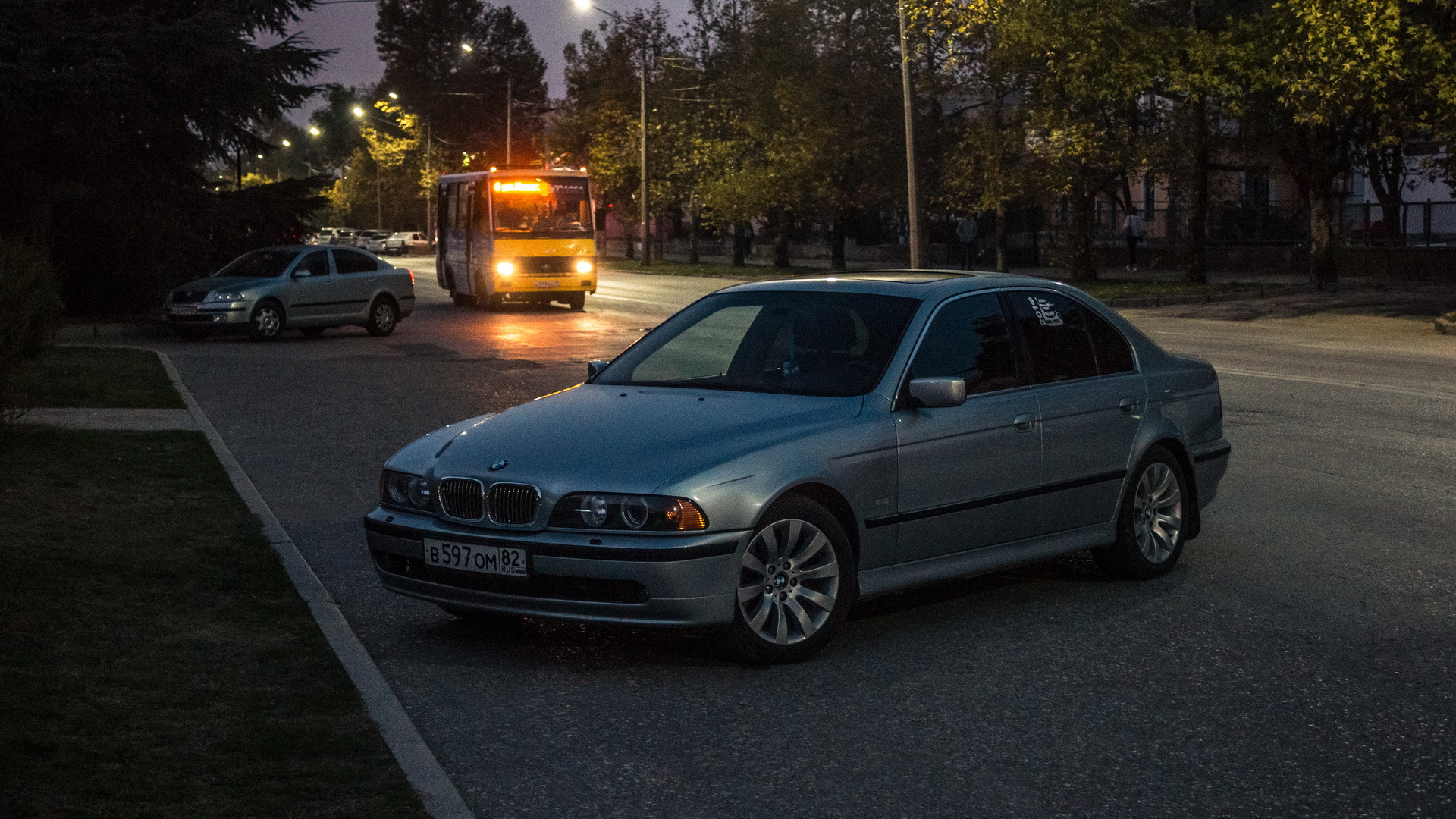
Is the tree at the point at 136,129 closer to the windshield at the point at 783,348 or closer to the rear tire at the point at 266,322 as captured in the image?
the rear tire at the point at 266,322

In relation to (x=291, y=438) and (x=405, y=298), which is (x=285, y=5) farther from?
(x=291, y=438)

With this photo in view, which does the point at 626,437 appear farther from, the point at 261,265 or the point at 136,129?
the point at 136,129

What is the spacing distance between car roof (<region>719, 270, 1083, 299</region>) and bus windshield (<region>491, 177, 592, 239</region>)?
27.5 m

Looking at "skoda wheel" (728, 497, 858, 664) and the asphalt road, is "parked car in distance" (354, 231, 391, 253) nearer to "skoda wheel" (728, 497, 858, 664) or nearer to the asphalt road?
the asphalt road

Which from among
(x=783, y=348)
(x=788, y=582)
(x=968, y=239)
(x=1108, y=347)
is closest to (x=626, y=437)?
(x=788, y=582)

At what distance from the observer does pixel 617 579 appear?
6.05 m

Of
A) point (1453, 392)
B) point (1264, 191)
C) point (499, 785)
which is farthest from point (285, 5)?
point (1264, 191)

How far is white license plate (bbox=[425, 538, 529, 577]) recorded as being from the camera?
20.3 feet

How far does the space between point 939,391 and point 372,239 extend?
95510mm

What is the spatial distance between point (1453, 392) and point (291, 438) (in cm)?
1061

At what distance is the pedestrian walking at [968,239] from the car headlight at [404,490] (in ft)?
142

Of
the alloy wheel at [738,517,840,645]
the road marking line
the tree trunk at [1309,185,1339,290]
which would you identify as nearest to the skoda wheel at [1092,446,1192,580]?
the alloy wheel at [738,517,840,645]

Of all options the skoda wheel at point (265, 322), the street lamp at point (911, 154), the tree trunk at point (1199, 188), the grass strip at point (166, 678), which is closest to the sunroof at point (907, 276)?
the grass strip at point (166, 678)

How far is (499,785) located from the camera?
16.5 ft
